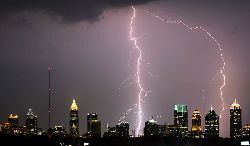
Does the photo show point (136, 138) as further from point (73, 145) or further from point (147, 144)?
point (73, 145)

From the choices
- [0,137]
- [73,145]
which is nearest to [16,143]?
[0,137]

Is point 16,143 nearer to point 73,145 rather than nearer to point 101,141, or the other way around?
point 73,145

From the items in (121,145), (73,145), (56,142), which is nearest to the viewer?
(73,145)

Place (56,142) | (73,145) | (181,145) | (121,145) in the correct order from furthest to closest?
(181,145)
(121,145)
(56,142)
(73,145)

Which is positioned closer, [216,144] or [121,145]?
[121,145]

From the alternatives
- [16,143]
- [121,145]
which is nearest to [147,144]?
[121,145]

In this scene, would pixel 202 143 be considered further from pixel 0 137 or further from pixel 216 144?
pixel 0 137

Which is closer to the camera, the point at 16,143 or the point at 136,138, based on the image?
the point at 16,143
